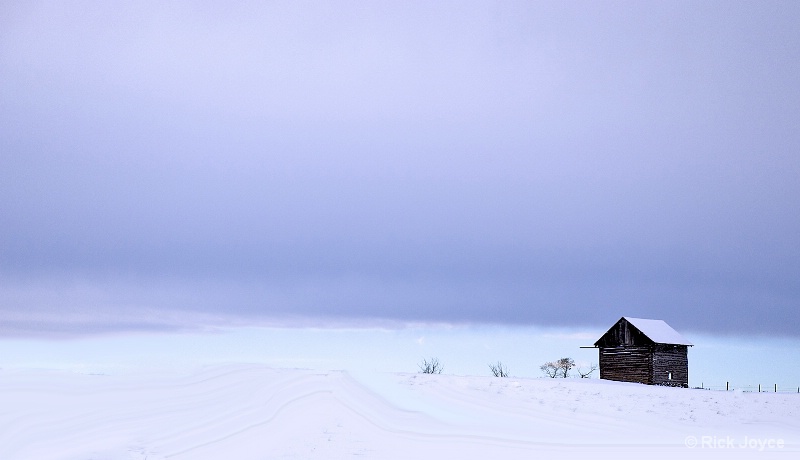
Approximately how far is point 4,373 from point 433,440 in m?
13.6

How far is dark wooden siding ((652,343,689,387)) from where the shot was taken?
5725cm

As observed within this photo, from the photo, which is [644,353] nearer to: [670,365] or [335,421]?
[670,365]

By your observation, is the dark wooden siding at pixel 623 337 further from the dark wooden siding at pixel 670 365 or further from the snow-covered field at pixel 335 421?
the snow-covered field at pixel 335 421

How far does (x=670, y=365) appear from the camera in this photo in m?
58.5

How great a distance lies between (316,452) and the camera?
66.3 feet

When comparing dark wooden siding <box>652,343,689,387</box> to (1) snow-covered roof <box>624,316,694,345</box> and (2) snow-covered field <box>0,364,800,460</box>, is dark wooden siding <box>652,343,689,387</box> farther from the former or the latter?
(2) snow-covered field <box>0,364,800,460</box>

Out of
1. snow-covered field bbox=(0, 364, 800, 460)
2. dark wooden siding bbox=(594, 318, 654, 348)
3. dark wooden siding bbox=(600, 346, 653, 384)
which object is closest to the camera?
snow-covered field bbox=(0, 364, 800, 460)

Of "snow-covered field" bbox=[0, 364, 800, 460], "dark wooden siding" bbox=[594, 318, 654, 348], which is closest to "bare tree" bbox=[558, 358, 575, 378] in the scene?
"dark wooden siding" bbox=[594, 318, 654, 348]

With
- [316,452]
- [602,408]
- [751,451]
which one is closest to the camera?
[316,452]

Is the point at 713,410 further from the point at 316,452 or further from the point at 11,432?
the point at 11,432

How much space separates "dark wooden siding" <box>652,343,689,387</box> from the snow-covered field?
70.9 feet

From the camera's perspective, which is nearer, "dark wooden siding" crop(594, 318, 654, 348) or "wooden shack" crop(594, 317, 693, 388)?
"wooden shack" crop(594, 317, 693, 388)

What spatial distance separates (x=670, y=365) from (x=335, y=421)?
41.7 metres

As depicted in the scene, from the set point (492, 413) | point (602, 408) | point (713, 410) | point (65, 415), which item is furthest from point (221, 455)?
point (713, 410)
